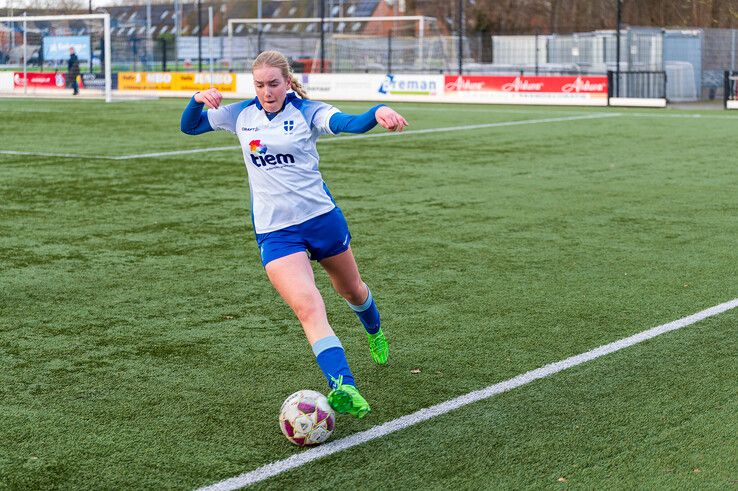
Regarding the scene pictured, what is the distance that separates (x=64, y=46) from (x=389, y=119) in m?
37.7

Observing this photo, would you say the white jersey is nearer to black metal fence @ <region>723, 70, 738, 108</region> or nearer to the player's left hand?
the player's left hand

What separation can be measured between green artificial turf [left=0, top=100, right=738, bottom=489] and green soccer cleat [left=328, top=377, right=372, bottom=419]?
17cm

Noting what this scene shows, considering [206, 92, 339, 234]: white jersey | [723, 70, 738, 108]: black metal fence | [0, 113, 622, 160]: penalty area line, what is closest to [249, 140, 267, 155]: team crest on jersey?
[206, 92, 339, 234]: white jersey

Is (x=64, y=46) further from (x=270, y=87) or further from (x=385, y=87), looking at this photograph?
(x=270, y=87)

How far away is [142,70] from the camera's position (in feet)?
151

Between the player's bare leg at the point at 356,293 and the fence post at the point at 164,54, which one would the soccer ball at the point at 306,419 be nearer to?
the player's bare leg at the point at 356,293

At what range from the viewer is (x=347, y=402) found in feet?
15.8

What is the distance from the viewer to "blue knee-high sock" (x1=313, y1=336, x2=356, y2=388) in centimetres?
493

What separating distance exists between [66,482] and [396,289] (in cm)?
408

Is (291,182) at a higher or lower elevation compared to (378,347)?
higher

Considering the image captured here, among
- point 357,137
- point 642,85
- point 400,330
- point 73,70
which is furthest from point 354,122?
Result: point 73,70

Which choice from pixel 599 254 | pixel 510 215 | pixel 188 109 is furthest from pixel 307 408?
pixel 510 215

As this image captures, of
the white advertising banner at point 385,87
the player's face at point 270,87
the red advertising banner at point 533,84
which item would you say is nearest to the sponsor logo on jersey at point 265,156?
the player's face at point 270,87

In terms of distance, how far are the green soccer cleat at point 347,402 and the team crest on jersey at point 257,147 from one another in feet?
4.16
